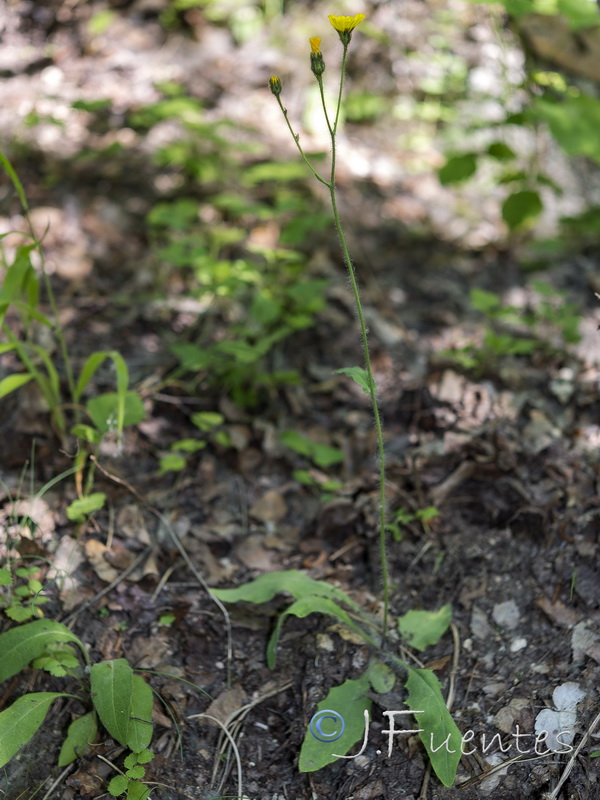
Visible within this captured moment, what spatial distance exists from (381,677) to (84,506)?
3.48ft

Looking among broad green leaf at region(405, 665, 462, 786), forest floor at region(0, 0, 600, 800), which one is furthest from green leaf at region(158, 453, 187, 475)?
broad green leaf at region(405, 665, 462, 786)

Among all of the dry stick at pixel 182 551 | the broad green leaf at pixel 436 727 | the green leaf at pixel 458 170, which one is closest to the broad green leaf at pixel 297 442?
the dry stick at pixel 182 551

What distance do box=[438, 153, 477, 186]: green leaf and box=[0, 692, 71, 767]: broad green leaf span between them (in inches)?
112

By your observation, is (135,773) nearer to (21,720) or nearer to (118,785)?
(118,785)

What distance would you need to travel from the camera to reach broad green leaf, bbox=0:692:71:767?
1.52m

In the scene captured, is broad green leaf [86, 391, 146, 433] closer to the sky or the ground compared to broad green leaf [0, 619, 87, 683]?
closer to the sky

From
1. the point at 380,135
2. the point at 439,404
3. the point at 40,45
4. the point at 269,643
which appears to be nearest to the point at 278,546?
the point at 269,643

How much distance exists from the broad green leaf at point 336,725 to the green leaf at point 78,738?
0.54 meters

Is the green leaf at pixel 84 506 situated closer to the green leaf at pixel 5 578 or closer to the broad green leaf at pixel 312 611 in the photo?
the green leaf at pixel 5 578

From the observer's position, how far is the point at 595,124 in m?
2.82

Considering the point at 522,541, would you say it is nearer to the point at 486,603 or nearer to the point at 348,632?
the point at 486,603

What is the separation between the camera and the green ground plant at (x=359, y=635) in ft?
5.00

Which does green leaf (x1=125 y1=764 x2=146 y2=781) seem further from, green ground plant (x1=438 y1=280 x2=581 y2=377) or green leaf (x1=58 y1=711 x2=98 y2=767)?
green ground plant (x1=438 y1=280 x2=581 y2=377)

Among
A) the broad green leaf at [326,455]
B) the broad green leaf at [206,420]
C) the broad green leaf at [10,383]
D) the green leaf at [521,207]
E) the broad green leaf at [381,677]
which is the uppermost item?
the broad green leaf at [10,383]
